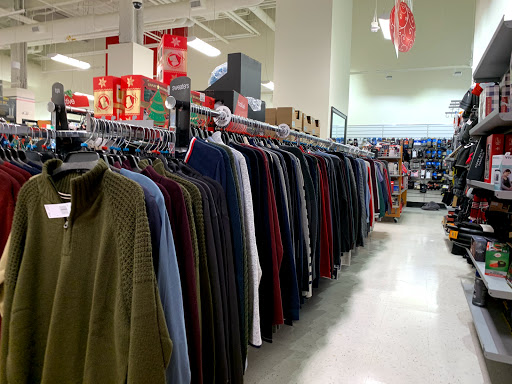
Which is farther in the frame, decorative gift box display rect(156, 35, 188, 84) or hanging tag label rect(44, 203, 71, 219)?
decorative gift box display rect(156, 35, 188, 84)

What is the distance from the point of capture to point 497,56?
8.79 feet

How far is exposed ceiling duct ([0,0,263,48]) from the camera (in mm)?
8797

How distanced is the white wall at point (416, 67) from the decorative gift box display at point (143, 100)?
33.1 ft

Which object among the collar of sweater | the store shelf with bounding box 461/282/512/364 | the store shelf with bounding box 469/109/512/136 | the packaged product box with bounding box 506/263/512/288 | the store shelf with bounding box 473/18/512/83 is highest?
the store shelf with bounding box 473/18/512/83

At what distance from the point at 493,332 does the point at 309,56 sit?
6.05 m

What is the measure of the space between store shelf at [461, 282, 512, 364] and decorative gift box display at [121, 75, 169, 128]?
289 centimetres

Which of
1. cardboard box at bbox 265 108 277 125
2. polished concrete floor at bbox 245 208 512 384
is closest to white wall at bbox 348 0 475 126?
cardboard box at bbox 265 108 277 125

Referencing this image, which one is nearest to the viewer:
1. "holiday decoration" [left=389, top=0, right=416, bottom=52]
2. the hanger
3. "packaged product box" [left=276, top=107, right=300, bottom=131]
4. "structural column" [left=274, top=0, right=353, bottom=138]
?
the hanger

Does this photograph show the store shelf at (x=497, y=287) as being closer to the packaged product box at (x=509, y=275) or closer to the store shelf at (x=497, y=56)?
the packaged product box at (x=509, y=275)

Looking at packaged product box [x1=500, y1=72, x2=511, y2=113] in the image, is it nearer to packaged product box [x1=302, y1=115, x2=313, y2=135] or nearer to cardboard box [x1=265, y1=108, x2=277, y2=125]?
cardboard box [x1=265, y1=108, x2=277, y2=125]

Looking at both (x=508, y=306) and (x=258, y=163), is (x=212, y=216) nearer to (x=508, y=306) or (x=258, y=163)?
(x=258, y=163)

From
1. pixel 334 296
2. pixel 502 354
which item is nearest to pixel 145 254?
pixel 502 354

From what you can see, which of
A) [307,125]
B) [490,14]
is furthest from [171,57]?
[490,14]

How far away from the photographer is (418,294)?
13.1 ft
